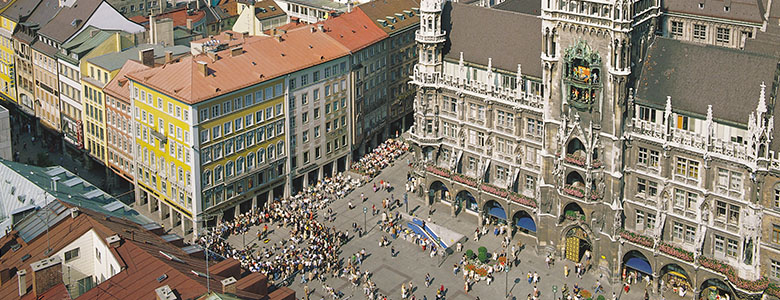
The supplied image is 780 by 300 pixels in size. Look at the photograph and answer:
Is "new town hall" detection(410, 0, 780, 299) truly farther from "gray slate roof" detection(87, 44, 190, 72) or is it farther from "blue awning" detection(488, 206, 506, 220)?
"gray slate roof" detection(87, 44, 190, 72)

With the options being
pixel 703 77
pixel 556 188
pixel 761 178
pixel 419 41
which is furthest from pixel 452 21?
pixel 761 178

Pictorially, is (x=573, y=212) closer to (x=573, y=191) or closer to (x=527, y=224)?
(x=573, y=191)

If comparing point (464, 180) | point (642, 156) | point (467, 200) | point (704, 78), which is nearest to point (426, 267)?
point (464, 180)

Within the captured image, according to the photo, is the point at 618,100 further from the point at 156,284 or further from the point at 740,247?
the point at 156,284

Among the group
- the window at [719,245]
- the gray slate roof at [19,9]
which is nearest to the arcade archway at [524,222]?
the window at [719,245]

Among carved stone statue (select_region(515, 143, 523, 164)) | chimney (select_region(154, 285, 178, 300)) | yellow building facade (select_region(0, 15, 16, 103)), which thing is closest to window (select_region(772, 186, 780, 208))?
carved stone statue (select_region(515, 143, 523, 164))

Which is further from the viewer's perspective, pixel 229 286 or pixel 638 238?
pixel 638 238
